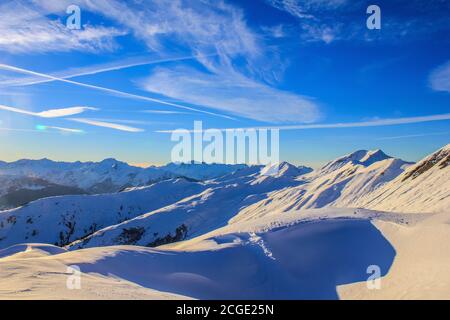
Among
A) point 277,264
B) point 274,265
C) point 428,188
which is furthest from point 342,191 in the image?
point 274,265

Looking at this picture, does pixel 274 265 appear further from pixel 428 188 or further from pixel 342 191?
pixel 342 191

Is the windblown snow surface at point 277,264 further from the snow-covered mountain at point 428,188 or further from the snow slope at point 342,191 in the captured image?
the snow slope at point 342,191

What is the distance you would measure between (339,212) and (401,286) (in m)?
20.8

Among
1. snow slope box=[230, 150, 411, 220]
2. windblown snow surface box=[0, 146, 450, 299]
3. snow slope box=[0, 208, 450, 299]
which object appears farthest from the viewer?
snow slope box=[230, 150, 411, 220]

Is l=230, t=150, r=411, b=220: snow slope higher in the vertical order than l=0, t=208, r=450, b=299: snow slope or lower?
higher

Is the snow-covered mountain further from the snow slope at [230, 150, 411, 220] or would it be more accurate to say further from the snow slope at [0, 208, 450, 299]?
the snow slope at [230, 150, 411, 220]

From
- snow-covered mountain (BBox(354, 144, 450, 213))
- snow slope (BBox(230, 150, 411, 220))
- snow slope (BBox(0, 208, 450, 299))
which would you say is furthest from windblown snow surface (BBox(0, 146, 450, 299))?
snow slope (BBox(230, 150, 411, 220))

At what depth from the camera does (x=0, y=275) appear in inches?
725

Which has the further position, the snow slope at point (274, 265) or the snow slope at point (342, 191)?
the snow slope at point (342, 191)

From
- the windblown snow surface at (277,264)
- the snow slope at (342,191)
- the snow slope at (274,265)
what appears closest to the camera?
the windblown snow surface at (277,264)

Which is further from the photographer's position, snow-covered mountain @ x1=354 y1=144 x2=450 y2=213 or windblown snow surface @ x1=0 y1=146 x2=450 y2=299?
snow-covered mountain @ x1=354 y1=144 x2=450 y2=213

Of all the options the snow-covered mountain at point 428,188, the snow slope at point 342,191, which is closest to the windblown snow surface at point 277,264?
the snow-covered mountain at point 428,188
